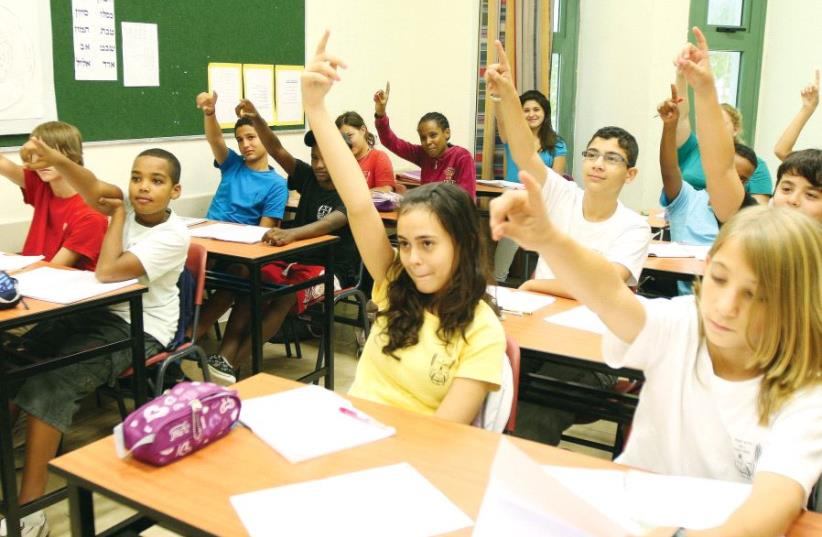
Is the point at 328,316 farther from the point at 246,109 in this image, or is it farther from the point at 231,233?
the point at 246,109

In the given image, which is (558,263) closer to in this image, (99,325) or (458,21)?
(99,325)

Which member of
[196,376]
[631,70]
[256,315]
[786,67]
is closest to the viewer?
[256,315]

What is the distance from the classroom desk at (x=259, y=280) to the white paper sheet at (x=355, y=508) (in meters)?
1.88

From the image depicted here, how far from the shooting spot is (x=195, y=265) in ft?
9.64

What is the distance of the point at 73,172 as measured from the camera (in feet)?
8.71

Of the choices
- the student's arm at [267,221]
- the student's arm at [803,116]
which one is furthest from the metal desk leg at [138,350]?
the student's arm at [803,116]

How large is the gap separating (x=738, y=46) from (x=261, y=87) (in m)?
4.41

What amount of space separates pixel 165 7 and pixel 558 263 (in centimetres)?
345

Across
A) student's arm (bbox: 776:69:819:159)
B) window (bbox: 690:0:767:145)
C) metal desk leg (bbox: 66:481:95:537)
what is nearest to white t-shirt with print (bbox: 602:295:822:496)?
metal desk leg (bbox: 66:481:95:537)

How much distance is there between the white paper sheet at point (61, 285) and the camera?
2.38 meters

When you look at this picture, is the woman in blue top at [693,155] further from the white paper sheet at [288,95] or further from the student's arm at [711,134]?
the white paper sheet at [288,95]

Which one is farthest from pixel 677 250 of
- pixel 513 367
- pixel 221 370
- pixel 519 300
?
pixel 221 370

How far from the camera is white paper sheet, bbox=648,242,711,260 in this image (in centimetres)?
348

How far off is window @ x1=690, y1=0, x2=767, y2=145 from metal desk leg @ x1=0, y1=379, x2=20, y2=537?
5991mm
